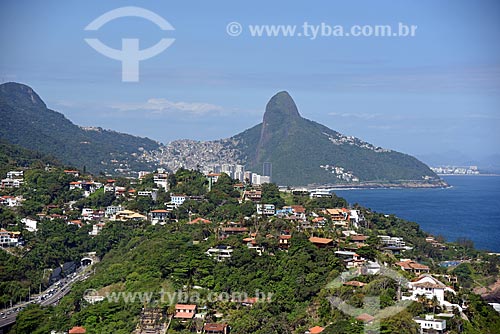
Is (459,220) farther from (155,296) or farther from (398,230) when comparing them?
(155,296)

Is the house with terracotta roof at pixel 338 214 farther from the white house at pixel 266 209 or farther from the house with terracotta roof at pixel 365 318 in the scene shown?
the house with terracotta roof at pixel 365 318

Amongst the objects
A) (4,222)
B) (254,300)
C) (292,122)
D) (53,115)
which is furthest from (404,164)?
(254,300)

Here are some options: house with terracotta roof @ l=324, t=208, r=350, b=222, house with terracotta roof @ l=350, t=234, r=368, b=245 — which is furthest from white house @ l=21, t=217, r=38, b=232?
house with terracotta roof @ l=350, t=234, r=368, b=245

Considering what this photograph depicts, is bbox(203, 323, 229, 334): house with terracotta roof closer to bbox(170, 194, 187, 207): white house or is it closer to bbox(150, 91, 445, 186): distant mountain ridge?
bbox(170, 194, 187, 207): white house

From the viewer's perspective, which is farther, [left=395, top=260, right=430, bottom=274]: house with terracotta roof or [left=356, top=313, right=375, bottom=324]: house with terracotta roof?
[left=395, top=260, right=430, bottom=274]: house with terracotta roof

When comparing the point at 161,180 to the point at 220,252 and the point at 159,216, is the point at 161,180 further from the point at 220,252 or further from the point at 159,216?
the point at 220,252

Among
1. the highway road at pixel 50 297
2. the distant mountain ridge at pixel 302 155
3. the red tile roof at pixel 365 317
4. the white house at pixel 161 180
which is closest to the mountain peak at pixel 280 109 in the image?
the distant mountain ridge at pixel 302 155
